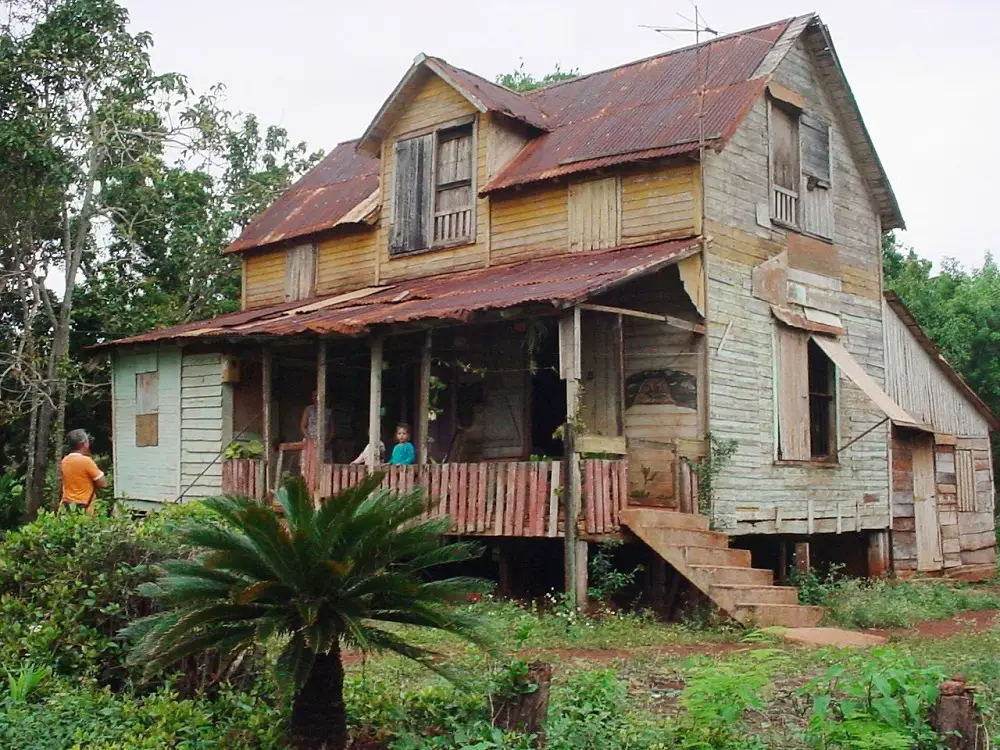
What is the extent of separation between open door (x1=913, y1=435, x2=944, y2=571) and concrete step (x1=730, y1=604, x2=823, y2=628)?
21.7 feet

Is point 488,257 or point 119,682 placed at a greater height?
point 488,257

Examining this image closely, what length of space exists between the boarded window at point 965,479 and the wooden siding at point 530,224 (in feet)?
28.2

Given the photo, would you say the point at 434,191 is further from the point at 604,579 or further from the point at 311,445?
the point at 604,579

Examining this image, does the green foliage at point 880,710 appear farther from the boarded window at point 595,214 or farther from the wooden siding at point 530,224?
the wooden siding at point 530,224

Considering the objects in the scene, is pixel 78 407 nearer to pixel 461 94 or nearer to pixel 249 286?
pixel 249 286

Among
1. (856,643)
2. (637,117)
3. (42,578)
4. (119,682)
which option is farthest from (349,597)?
(637,117)

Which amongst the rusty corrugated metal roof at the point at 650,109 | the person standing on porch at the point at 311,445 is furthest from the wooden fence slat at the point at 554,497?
the rusty corrugated metal roof at the point at 650,109

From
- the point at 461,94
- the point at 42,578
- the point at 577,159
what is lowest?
the point at 42,578

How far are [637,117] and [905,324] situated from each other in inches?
234

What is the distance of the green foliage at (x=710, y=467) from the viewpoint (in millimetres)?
13695

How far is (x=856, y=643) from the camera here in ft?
36.9

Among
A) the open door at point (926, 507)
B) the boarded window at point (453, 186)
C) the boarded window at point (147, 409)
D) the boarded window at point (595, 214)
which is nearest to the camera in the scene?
the boarded window at point (595, 214)

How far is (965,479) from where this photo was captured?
1981 centimetres

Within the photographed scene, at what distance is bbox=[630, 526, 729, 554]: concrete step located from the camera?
12.4 m
